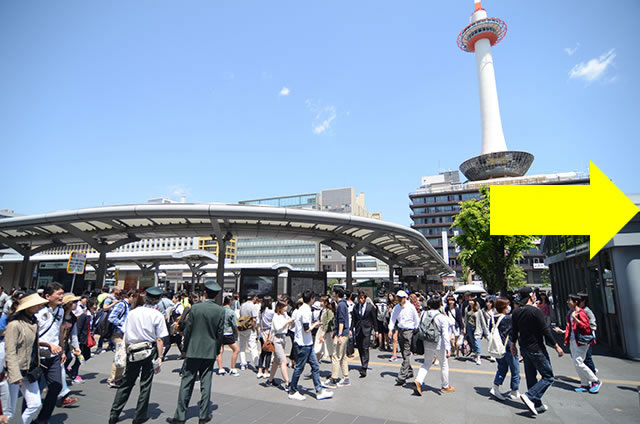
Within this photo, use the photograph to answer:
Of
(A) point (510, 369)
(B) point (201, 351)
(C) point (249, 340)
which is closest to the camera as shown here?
(B) point (201, 351)

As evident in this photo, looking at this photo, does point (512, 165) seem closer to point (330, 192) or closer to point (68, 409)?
point (330, 192)

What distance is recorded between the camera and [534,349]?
5.22 m

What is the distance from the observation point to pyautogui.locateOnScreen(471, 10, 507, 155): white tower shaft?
86188 mm

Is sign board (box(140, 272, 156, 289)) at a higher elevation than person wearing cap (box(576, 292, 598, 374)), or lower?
higher

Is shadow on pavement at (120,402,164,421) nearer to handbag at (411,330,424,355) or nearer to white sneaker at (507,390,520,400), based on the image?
handbag at (411,330,424,355)

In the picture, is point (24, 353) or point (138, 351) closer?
point (24, 353)

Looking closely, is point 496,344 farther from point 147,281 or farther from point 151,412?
point 147,281

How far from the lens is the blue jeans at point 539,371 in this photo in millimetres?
5004

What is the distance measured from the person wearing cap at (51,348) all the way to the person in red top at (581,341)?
8254 millimetres

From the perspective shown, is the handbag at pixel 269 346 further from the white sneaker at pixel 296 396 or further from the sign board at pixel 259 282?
the sign board at pixel 259 282

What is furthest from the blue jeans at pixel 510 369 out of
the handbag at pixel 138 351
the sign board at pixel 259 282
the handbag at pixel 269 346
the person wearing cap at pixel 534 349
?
the sign board at pixel 259 282

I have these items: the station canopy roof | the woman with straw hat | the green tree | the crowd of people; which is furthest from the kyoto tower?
the woman with straw hat

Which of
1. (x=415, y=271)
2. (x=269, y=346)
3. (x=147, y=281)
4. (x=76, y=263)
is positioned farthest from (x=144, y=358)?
(x=147, y=281)

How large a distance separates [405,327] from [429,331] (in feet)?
3.31
